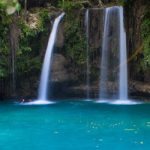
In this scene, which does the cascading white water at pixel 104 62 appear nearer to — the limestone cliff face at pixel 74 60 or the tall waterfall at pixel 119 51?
the tall waterfall at pixel 119 51

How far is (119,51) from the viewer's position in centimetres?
1573

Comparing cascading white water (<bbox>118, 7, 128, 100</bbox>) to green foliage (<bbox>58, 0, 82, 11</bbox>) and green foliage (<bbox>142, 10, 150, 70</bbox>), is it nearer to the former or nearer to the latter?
green foliage (<bbox>142, 10, 150, 70</bbox>)

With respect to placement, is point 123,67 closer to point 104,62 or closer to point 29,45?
point 104,62

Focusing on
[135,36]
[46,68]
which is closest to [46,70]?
[46,68]

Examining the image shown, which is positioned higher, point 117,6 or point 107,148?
point 117,6

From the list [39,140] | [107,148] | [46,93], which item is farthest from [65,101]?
[107,148]

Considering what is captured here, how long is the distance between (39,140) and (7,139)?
0.67m

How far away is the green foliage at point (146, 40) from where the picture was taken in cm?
1452

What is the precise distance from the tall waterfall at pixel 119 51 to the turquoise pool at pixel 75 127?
5.28 ft

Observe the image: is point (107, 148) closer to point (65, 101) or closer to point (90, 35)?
point (65, 101)

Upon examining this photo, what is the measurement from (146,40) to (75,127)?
6262 mm

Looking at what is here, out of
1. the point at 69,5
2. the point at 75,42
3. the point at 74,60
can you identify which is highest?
the point at 69,5

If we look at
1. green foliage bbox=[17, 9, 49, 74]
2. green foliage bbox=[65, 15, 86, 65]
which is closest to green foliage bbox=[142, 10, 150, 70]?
green foliage bbox=[65, 15, 86, 65]

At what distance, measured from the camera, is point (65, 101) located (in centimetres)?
1542
